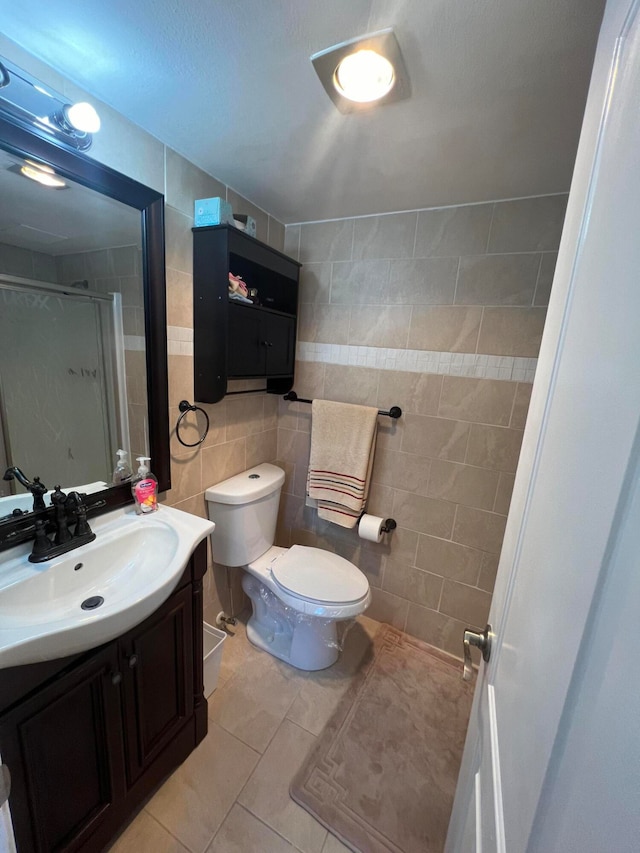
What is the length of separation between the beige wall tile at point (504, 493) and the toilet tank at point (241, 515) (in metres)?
1.07

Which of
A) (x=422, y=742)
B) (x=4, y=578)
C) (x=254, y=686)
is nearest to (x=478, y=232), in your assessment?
(x=4, y=578)

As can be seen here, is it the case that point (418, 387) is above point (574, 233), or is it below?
below

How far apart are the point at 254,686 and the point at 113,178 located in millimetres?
2083

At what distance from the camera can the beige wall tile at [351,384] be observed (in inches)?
70.4

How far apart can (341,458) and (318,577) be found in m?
0.59

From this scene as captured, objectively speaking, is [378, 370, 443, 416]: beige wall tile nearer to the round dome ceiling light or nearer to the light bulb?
the round dome ceiling light

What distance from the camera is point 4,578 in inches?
34.8

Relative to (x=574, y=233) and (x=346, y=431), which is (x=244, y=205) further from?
(x=574, y=233)

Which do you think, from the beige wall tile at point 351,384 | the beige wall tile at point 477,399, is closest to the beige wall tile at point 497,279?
the beige wall tile at point 477,399

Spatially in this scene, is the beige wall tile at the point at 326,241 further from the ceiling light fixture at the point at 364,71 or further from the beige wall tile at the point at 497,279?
the ceiling light fixture at the point at 364,71

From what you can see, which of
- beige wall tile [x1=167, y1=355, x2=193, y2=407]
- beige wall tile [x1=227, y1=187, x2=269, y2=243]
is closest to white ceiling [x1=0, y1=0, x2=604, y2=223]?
beige wall tile [x1=227, y1=187, x2=269, y2=243]

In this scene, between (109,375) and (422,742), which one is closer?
(109,375)

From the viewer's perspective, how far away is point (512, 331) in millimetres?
1474

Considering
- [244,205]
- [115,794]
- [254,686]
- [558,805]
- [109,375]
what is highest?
[244,205]
